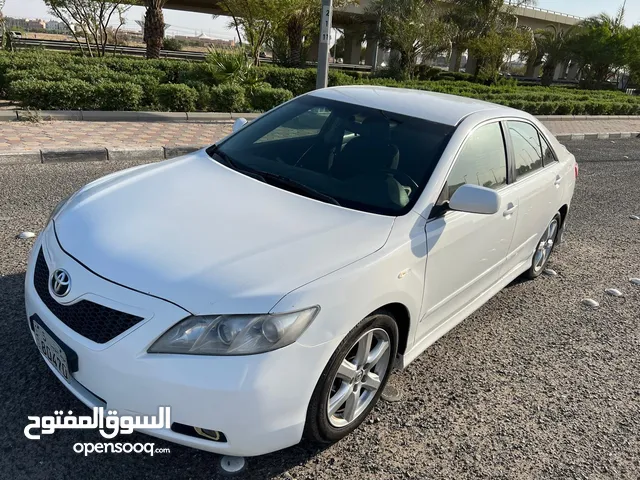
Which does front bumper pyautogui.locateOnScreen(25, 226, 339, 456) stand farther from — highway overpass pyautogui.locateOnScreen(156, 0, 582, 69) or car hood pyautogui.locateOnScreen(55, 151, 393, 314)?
highway overpass pyautogui.locateOnScreen(156, 0, 582, 69)

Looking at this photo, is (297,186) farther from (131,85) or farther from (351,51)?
(351,51)

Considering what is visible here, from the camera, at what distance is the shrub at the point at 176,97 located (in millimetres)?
10609

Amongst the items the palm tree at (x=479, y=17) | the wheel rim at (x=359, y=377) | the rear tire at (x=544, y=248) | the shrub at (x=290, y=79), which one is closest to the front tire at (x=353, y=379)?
the wheel rim at (x=359, y=377)

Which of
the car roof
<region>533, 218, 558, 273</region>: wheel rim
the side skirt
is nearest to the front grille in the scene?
the side skirt

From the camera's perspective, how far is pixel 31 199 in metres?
5.43

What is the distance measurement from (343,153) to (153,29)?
15.1 m

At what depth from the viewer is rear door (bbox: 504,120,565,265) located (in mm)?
3738

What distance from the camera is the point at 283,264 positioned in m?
2.22

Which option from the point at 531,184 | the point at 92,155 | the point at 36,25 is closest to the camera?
the point at 531,184

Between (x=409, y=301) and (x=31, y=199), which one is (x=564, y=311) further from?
(x=31, y=199)

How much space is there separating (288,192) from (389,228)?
2.10 feet

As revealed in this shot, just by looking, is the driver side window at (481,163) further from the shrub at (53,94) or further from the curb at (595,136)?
the curb at (595,136)

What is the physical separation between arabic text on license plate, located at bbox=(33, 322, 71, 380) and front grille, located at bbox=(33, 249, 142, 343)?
0.37 feet

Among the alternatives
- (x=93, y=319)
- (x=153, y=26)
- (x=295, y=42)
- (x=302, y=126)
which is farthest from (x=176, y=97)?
(x=295, y=42)
